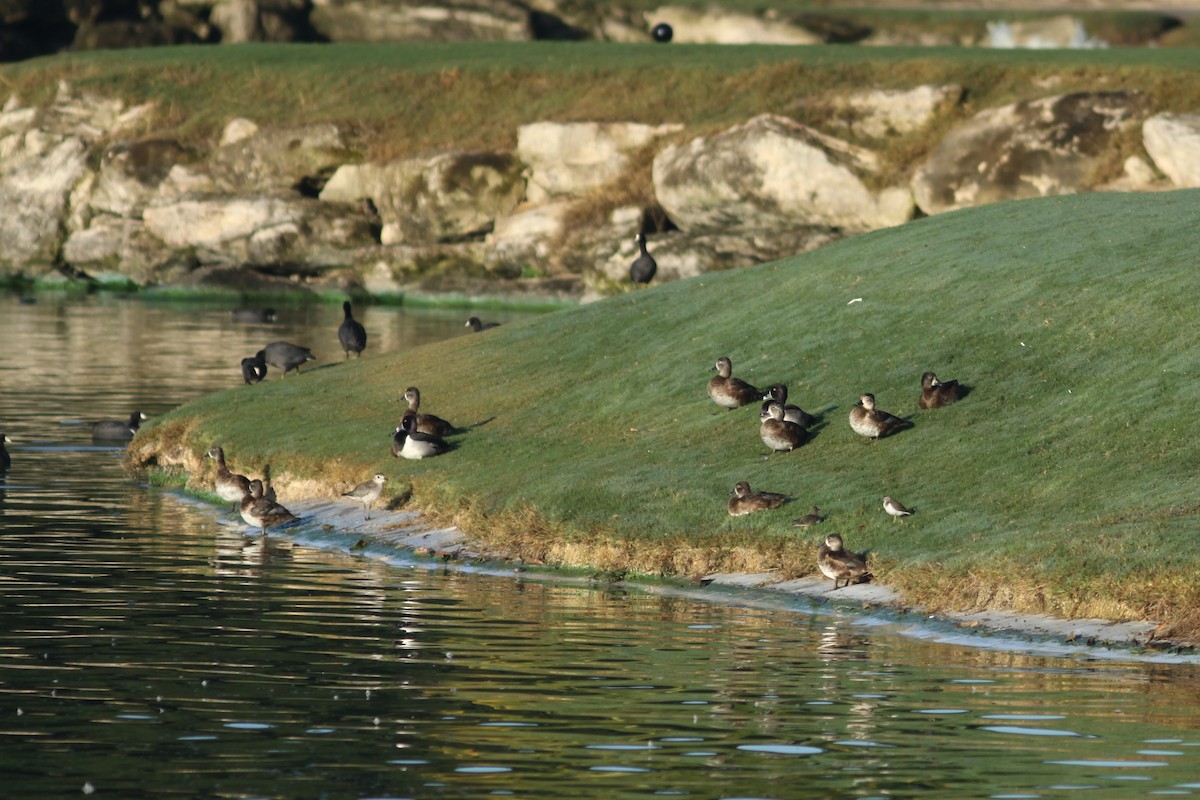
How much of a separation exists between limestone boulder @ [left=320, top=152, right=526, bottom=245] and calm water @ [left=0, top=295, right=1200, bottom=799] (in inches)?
2429

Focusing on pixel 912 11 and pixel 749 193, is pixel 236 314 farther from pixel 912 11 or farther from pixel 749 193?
pixel 912 11

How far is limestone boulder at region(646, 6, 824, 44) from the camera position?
117m

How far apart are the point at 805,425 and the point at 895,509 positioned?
15.6 feet

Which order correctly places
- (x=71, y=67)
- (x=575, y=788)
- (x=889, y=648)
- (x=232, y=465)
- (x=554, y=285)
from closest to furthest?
1. (x=575, y=788)
2. (x=889, y=648)
3. (x=232, y=465)
4. (x=554, y=285)
5. (x=71, y=67)

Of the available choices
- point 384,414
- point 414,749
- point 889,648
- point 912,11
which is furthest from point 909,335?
point 912,11

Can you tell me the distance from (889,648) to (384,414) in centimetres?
1748

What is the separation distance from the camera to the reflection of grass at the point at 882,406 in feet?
82.5

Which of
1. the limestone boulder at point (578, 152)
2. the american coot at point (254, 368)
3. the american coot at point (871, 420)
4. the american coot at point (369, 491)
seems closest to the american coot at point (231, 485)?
the american coot at point (369, 491)

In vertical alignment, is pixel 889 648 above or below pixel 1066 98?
below

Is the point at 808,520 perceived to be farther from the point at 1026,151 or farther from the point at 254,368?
the point at 1026,151

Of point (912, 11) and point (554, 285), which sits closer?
point (554, 285)

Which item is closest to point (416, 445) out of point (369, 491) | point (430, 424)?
point (430, 424)

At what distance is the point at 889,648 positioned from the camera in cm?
2217

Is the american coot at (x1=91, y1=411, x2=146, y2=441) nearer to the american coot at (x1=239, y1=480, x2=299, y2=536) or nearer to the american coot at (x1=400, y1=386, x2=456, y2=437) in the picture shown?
the american coot at (x1=400, y1=386, x2=456, y2=437)
